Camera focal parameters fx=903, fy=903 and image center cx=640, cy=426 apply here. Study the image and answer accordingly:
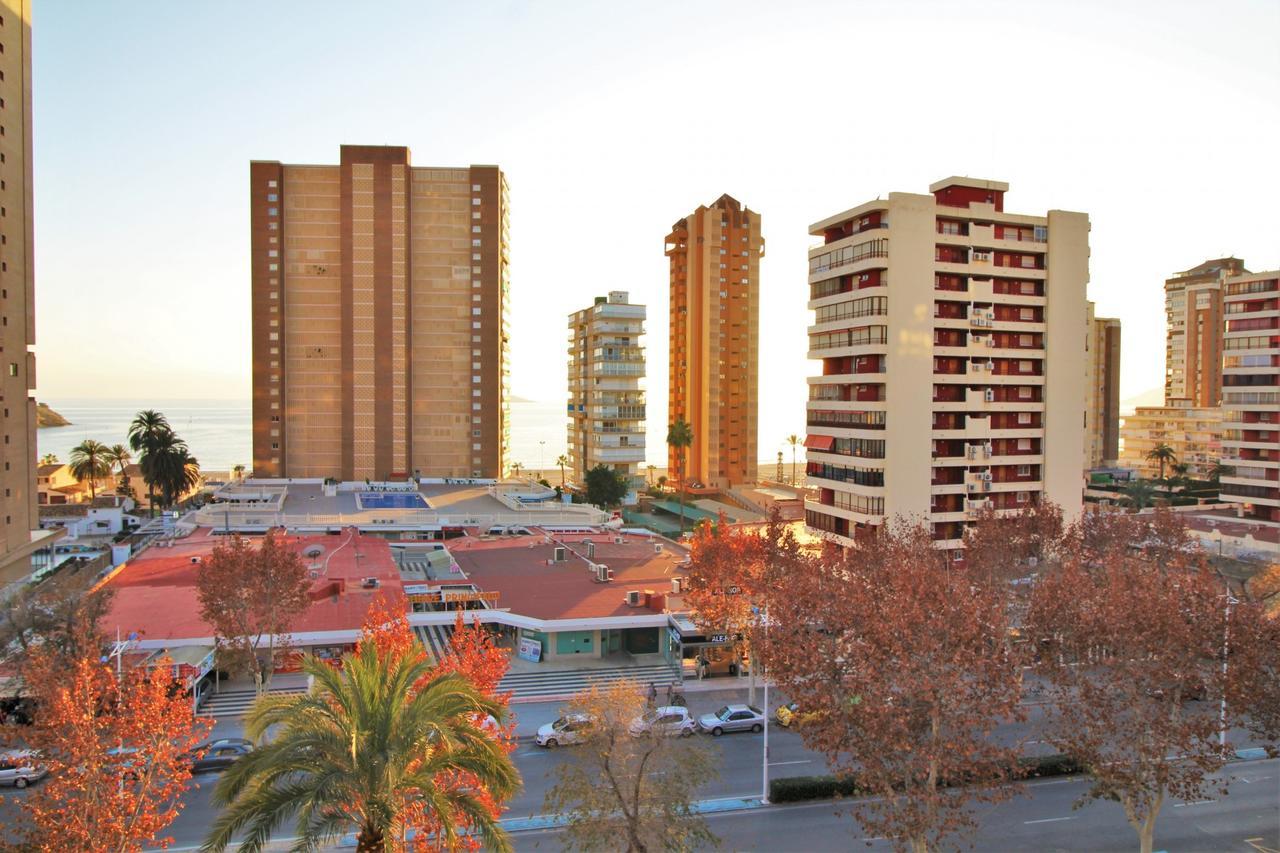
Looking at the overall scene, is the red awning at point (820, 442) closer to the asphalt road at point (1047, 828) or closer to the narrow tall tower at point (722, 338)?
the asphalt road at point (1047, 828)

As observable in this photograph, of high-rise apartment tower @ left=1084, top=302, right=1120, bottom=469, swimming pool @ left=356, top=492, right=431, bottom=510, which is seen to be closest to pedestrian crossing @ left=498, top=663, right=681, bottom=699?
swimming pool @ left=356, top=492, right=431, bottom=510

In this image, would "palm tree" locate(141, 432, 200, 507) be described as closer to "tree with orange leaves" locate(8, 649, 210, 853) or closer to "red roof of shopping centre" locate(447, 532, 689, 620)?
"red roof of shopping centre" locate(447, 532, 689, 620)

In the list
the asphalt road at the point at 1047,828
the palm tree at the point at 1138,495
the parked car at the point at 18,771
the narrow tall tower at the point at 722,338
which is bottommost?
the asphalt road at the point at 1047,828

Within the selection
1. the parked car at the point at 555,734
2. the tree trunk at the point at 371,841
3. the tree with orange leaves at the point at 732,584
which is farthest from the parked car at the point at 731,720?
the tree trunk at the point at 371,841

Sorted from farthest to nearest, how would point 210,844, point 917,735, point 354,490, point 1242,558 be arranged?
point 354,490 → point 1242,558 → point 917,735 → point 210,844

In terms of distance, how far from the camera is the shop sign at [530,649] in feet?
118

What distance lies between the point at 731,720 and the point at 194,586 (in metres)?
25.6

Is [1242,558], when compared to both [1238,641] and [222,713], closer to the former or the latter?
[1238,641]

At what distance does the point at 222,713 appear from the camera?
30.6 metres

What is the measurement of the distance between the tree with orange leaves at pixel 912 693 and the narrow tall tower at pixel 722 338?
259 feet

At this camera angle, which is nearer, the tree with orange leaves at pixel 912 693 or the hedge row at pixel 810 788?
the tree with orange leaves at pixel 912 693

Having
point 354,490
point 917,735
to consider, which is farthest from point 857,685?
point 354,490

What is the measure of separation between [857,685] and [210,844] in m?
12.3

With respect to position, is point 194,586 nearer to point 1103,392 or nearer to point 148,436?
point 148,436
